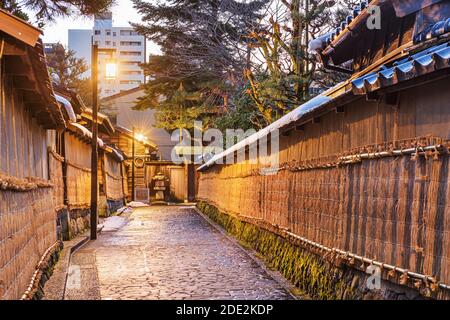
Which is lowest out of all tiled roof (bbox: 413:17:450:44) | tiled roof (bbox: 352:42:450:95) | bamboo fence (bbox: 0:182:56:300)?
bamboo fence (bbox: 0:182:56:300)

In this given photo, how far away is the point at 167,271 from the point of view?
15.2m

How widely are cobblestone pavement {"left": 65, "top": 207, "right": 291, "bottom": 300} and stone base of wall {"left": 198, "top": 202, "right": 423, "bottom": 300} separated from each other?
1.57 ft

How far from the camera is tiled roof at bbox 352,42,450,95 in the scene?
246 inches

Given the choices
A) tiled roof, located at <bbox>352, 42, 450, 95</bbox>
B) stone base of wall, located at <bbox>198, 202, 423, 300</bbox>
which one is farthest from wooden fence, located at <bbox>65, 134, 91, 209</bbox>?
tiled roof, located at <bbox>352, 42, 450, 95</bbox>

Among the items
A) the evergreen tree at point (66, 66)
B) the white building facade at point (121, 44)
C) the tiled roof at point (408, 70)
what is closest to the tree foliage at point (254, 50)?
the tiled roof at point (408, 70)

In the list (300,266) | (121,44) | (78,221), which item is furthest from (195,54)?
(121,44)

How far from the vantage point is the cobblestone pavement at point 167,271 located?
1212 cm

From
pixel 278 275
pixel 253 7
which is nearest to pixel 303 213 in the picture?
pixel 278 275

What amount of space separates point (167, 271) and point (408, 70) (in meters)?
9.83

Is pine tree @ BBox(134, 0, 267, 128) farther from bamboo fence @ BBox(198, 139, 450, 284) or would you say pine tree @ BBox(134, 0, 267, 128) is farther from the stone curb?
bamboo fence @ BBox(198, 139, 450, 284)

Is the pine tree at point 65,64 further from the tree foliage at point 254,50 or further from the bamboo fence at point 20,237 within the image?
the bamboo fence at point 20,237

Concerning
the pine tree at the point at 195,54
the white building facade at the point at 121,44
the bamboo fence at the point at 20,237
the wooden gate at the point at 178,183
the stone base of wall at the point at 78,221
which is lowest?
the wooden gate at the point at 178,183

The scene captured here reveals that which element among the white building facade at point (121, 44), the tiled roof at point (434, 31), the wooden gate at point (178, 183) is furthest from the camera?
the white building facade at point (121, 44)

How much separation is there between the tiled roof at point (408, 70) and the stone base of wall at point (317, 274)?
2.61 m
